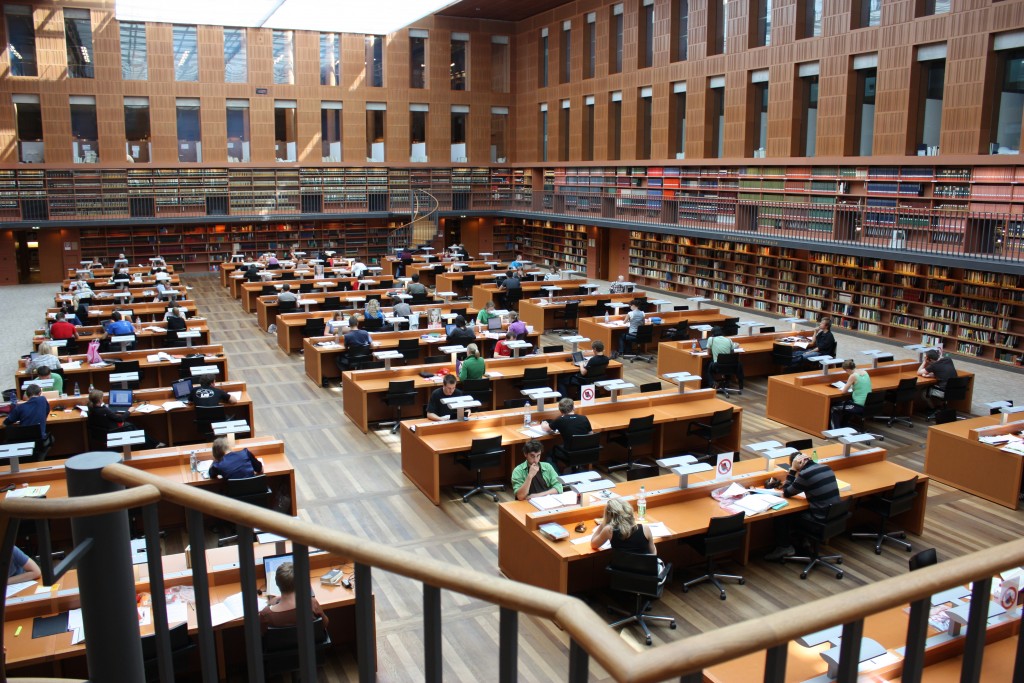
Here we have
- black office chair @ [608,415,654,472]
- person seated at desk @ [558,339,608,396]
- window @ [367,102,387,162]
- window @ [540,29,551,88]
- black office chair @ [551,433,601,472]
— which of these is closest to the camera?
black office chair @ [551,433,601,472]

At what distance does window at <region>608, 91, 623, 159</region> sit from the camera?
25109 millimetres

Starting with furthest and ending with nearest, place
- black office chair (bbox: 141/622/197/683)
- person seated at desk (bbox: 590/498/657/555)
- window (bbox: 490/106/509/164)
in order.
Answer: window (bbox: 490/106/509/164) → person seated at desk (bbox: 590/498/657/555) → black office chair (bbox: 141/622/197/683)

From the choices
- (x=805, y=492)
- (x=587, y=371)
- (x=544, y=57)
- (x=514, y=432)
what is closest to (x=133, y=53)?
(x=544, y=57)

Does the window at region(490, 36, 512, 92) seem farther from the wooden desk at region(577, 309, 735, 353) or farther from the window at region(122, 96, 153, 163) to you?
the wooden desk at region(577, 309, 735, 353)

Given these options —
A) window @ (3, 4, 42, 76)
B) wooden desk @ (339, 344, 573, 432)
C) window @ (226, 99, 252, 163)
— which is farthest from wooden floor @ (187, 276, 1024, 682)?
window @ (3, 4, 42, 76)

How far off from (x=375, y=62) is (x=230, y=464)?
23985mm

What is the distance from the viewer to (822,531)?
667 cm

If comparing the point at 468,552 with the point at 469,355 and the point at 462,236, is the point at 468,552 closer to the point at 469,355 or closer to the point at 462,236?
the point at 469,355

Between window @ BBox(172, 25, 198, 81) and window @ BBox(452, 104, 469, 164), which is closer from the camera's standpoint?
window @ BBox(172, 25, 198, 81)

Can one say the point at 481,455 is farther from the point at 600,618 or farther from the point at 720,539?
the point at 600,618

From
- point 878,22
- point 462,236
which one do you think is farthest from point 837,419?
point 462,236

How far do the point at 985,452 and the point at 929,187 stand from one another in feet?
27.0

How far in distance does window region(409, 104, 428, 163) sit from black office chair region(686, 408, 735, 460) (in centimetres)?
2156

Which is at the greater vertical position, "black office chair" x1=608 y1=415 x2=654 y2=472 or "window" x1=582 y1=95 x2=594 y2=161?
"window" x1=582 y1=95 x2=594 y2=161
